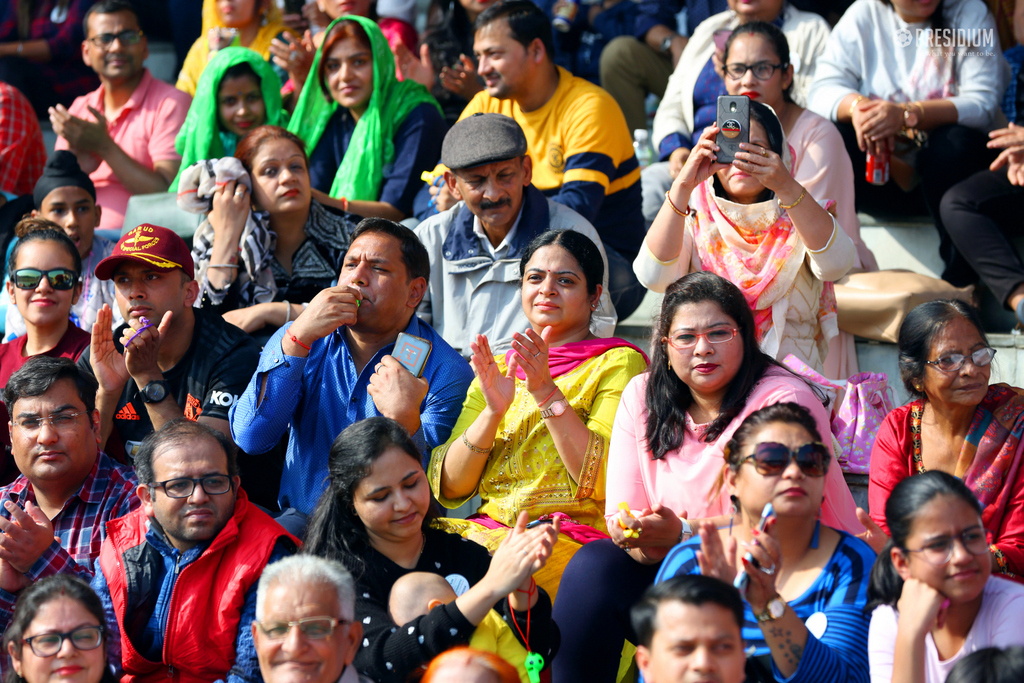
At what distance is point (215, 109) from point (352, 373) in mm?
2429

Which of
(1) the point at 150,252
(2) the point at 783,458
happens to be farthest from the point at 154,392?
(2) the point at 783,458

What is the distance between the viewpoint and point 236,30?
6.48 metres

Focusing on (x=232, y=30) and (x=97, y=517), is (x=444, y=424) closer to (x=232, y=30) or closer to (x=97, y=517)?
(x=97, y=517)

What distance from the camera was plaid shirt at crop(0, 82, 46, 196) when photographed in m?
6.02

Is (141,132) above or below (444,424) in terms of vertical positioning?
above

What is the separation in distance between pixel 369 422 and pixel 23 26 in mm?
5313

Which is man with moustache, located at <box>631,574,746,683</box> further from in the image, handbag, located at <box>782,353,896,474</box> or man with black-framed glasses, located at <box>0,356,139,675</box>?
man with black-framed glasses, located at <box>0,356,139,675</box>

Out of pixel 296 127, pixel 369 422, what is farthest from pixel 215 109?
pixel 369 422

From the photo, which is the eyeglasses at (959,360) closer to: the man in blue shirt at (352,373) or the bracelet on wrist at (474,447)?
the bracelet on wrist at (474,447)

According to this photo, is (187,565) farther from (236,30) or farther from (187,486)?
(236,30)

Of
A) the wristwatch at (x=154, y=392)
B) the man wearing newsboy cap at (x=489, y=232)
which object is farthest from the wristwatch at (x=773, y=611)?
the wristwatch at (x=154, y=392)

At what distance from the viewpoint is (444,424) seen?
3.63 meters

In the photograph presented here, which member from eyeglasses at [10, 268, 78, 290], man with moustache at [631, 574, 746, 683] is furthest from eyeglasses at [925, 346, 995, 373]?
eyeglasses at [10, 268, 78, 290]

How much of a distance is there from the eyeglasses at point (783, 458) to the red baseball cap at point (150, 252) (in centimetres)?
242
